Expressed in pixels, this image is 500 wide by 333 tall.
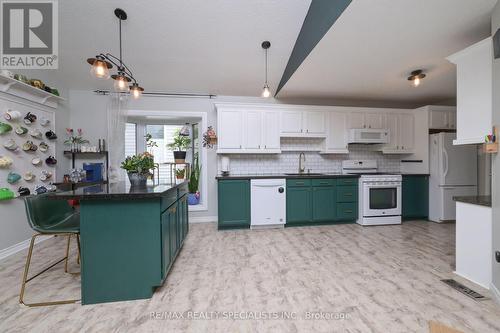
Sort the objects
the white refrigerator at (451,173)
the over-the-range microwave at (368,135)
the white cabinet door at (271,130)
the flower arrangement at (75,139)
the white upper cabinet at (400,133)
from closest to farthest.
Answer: the flower arrangement at (75,139) → the white refrigerator at (451,173) → the white cabinet door at (271,130) → the over-the-range microwave at (368,135) → the white upper cabinet at (400,133)

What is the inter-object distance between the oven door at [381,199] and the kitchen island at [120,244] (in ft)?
12.0

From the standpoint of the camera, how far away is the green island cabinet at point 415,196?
4289 millimetres

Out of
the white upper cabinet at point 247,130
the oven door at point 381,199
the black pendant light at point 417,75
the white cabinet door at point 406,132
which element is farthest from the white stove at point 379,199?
the white upper cabinet at point 247,130

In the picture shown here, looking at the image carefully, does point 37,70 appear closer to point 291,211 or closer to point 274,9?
point 274,9

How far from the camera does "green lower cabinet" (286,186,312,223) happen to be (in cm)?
397

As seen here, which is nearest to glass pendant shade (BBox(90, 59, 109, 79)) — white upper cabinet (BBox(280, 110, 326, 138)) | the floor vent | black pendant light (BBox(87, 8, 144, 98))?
black pendant light (BBox(87, 8, 144, 98))

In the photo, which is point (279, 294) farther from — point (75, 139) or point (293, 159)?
point (75, 139)

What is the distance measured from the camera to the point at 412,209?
14.1 feet

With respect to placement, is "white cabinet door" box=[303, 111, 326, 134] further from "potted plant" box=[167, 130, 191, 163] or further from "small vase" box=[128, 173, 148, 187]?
"small vase" box=[128, 173, 148, 187]

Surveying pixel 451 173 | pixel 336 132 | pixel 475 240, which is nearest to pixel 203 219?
pixel 336 132

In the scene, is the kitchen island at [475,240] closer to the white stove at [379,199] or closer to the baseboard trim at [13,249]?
the white stove at [379,199]

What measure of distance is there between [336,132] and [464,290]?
3033 millimetres

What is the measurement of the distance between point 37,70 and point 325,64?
14.3ft

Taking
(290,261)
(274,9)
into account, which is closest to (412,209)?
(290,261)
